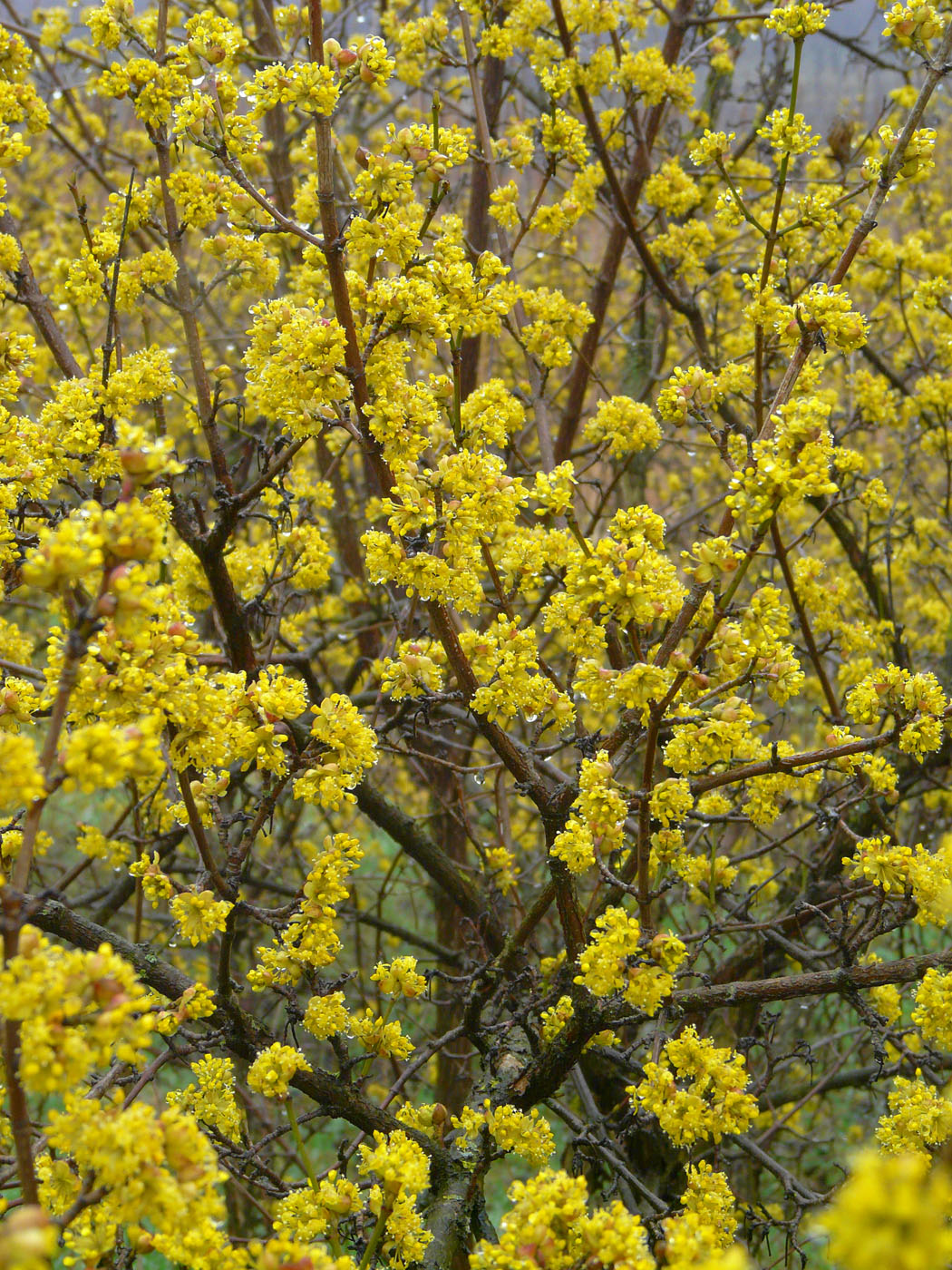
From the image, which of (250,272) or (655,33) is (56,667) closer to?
(250,272)

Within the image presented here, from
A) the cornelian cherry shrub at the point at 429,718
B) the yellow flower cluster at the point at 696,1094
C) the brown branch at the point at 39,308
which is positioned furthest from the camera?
the brown branch at the point at 39,308

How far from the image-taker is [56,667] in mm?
1707

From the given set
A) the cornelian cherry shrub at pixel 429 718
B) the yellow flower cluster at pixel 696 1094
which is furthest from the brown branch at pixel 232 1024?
the yellow flower cluster at pixel 696 1094

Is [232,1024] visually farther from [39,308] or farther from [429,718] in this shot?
[39,308]

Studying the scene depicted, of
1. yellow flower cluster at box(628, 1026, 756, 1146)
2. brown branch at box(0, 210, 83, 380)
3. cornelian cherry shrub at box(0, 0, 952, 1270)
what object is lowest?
yellow flower cluster at box(628, 1026, 756, 1146)

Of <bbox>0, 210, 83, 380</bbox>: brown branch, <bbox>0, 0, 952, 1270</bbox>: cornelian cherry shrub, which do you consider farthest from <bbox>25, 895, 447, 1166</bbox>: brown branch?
<bbox>0, 210, 83, 380</bbox>: brown branch

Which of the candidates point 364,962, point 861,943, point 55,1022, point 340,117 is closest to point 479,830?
point 364,962

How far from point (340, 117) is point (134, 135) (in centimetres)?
165

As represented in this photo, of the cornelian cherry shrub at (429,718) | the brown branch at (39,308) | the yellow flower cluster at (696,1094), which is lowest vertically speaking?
the yellow flower cluster at (696,1094)

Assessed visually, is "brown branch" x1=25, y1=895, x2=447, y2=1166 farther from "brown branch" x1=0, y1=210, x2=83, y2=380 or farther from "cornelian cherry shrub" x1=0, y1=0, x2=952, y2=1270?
"brown branch" x1=0, y1=210, x2=83, y2=380

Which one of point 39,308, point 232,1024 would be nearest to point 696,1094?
point 232,1024

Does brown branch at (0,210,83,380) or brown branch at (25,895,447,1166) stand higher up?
brown branch at (0,210,83,380)

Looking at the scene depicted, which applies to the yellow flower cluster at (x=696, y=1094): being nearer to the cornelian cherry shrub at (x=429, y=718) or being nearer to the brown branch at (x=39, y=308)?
the cornelian cherry shrub at (x=429, y=718)

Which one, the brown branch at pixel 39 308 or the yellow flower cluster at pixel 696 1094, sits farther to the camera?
the brown branch at pixel 39 308
